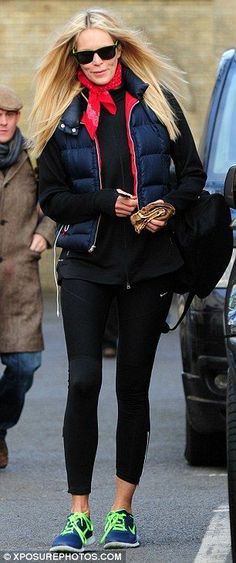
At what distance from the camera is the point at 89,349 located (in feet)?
19.1

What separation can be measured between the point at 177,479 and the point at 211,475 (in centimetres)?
21

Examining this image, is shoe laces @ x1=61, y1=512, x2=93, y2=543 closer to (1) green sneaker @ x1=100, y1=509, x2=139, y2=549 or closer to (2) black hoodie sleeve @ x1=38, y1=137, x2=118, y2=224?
(1) green sneaker @ x1=100, y1=509, x2=139, y2=549

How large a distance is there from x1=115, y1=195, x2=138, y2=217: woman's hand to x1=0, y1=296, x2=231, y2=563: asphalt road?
117 centimetres

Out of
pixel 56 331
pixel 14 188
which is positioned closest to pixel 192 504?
pixel 14 188

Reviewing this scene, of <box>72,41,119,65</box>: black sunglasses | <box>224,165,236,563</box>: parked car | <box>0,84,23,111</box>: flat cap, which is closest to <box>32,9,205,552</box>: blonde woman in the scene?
<box>72,41,119,65</box>: black sunglasses

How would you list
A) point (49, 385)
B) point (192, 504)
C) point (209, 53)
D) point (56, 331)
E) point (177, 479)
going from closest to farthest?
1. point (192, 504)
2. point (177, 479)
3. point (49, 385)
4. point (56, 331)
5. point (209, 53)

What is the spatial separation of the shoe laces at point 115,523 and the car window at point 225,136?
2.44 metres

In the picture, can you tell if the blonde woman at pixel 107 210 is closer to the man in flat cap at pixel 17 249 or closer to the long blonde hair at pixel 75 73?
the long blonde hair at pixel 75 73

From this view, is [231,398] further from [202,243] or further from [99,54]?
[99,54]

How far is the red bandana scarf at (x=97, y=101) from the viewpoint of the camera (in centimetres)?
588

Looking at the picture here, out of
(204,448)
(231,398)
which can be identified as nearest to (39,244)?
(204,448)

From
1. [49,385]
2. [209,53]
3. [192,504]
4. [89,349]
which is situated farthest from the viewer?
[209,53]

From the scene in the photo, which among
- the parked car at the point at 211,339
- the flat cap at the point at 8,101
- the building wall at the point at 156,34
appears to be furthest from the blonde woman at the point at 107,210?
the building wall at the point at 156,34

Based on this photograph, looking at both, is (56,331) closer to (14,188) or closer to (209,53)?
(209,53)
